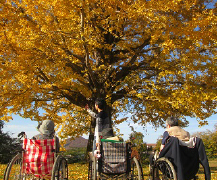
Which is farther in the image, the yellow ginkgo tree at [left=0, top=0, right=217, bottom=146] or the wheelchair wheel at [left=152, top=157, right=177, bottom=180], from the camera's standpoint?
the yellow ginkgo tree at [left=0, top=0, right=217, bottom=146]

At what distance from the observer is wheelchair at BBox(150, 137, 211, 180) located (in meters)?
3.51

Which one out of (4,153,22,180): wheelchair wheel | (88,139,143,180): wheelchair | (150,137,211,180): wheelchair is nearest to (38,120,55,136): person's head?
(4,153,22,180): wheelchair wheel

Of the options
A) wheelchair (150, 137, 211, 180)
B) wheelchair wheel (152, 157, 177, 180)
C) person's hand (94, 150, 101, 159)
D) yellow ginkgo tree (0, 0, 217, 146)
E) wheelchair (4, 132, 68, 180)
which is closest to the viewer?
wheelchair wheel (152, 157, 177, 180)

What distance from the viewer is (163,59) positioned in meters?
8.76

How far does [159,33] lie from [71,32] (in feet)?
9.91

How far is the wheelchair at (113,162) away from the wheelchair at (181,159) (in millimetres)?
449

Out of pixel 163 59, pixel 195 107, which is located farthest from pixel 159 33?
pixel 195 107

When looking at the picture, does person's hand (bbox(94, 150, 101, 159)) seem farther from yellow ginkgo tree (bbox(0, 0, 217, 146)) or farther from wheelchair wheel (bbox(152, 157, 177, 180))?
yellow ginkgo tree (bbox(0, 0, 217, 146))

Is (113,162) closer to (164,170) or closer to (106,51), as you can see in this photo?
(164,170)

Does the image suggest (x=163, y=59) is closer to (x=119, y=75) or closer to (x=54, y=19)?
(x=119, y=75)

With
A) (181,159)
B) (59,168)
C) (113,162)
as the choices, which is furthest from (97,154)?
(181,159)

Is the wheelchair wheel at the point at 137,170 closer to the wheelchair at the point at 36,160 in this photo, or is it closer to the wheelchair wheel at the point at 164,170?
the wheelchair wheel at the point at 164,170

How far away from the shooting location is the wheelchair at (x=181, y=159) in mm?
3506

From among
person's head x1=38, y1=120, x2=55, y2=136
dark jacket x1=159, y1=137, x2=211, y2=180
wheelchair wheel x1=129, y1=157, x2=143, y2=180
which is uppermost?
person's head x1=38, y1=120, x2=55, y2=136
